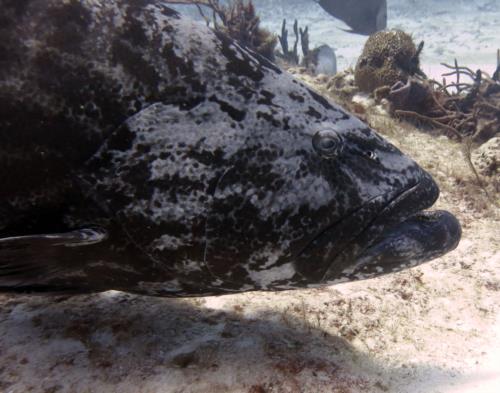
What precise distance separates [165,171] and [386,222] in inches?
45.0

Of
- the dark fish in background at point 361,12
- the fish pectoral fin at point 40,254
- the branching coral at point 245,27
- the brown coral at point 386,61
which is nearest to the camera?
the fish pectoral fin at point 40,254

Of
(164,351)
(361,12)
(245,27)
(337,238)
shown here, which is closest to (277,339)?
(164,351)

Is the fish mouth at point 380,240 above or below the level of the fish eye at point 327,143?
below

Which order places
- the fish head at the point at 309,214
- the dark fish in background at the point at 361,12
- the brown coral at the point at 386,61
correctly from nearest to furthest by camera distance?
the fish head at the point at 309,214, the brown coral at the point at 386,61, the dark fish in background at the point at 361,12

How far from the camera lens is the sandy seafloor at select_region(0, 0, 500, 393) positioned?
2062mm

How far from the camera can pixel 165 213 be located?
77.2 inches

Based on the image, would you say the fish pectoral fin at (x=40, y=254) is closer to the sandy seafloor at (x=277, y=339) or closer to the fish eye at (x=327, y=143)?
the sandy seafloor at (x=277, y=339)

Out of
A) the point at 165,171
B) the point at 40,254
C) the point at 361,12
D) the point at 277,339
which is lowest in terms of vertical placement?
the point at 277,339

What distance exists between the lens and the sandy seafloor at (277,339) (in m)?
2.06

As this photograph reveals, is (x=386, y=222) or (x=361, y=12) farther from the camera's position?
(x=361, y=12)

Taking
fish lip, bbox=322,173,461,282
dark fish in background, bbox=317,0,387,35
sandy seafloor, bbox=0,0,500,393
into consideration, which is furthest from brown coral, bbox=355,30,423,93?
dark fish in background, bbox=317,0,387,35

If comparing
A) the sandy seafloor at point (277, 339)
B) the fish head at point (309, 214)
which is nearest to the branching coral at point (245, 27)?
the sandy seafloor at point (277, 339)

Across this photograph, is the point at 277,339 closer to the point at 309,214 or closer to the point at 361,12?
the point at 309,214

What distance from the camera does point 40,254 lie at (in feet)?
6.09
